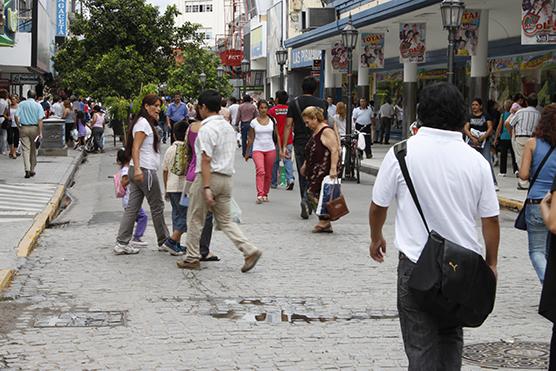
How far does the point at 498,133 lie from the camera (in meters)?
22.1

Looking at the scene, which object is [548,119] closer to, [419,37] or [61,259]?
[61,259]

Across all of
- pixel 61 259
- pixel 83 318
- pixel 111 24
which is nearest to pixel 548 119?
pixel 83 318

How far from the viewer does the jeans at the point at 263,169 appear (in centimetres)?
1620

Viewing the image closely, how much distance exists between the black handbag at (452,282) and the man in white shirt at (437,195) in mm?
156

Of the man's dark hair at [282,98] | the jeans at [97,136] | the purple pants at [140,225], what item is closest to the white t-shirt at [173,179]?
the purple pants at [140,225]

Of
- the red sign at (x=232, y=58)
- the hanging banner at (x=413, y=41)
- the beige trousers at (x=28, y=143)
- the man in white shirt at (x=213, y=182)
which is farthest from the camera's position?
the red sign at (x=232, y=58)

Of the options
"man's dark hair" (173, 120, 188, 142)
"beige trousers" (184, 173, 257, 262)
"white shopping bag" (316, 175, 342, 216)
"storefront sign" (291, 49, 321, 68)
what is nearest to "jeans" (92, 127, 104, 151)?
"storefront sign" (291, 49, 321, 68)

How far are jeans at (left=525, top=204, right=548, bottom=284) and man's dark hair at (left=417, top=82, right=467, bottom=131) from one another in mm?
3264

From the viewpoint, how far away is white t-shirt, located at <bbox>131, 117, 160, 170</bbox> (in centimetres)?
1084

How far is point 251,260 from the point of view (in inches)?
389

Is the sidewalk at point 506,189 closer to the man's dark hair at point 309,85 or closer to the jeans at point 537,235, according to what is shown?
the man's dark hair at point 309,85

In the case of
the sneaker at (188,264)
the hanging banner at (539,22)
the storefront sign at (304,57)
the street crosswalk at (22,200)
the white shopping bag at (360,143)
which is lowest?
the sneaker at (188,264)

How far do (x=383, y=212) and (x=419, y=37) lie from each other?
22943mm

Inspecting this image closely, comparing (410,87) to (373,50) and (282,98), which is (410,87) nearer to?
(373,50)
